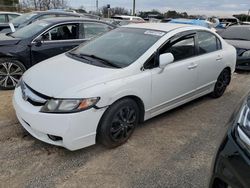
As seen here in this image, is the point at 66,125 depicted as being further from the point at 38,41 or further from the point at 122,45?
the point at 38,41

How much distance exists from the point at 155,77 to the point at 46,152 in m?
1.65

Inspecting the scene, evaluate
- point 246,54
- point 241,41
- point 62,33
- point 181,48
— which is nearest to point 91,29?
point 62,33

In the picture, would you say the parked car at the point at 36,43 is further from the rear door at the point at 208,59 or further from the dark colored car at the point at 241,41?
the dark colored car at the point at 241,41

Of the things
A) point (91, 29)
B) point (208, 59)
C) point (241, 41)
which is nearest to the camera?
point (208, 59)

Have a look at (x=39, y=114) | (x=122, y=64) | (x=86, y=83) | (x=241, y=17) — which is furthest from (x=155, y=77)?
(x=241, y=17)

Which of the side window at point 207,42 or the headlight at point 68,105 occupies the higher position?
the side window at point 207,42

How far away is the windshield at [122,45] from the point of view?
3.71 metres

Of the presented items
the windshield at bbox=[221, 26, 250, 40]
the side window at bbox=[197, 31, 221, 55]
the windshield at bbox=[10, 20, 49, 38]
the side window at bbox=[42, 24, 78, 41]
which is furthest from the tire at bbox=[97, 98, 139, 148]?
the windshield at bbox=[221, 26, 250, 40]

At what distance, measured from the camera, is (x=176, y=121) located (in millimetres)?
4316

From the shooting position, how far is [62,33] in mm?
6031

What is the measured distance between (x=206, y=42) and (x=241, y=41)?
4247 millimetres

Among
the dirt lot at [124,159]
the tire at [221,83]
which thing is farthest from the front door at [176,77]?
the tire at [221,83]

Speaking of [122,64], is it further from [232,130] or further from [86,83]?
[232,130]

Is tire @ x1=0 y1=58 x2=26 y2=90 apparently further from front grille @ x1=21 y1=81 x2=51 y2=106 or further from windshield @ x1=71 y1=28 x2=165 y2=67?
front grille @ x1=21 y1=81 x2=51 y2=106
